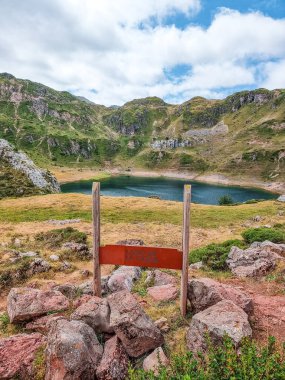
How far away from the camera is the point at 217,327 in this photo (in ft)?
26.6

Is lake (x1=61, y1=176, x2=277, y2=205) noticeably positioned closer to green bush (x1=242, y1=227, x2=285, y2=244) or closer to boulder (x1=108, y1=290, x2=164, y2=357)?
green bush (x1=242, y1=227, x2=285, y2=244)

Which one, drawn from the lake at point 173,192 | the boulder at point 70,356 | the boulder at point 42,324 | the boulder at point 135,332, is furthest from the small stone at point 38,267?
the lake at point 173,192

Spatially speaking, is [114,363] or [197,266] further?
[197,266]

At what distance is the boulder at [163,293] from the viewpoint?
12.2 metres

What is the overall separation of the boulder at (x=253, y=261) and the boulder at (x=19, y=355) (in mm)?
11890

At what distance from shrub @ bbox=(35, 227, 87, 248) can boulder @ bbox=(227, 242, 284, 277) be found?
16.3 meters

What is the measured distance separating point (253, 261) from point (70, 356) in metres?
14.3

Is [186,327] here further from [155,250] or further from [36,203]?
[36,203]

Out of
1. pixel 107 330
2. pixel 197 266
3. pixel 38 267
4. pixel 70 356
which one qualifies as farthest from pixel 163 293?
pixel 38 267

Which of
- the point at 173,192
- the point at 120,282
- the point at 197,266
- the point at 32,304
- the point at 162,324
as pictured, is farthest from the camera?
the point at 173,192

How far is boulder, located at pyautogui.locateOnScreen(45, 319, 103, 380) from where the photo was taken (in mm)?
7469

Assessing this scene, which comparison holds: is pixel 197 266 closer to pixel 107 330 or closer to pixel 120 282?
pixel 120 282

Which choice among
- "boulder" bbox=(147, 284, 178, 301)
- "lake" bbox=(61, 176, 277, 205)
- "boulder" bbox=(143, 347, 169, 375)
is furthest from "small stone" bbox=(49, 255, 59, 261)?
"lake" bbox=(61, 176, 277, 205)

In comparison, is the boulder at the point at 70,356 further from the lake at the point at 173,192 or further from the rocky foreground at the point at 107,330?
the lake at the point at 173,192
